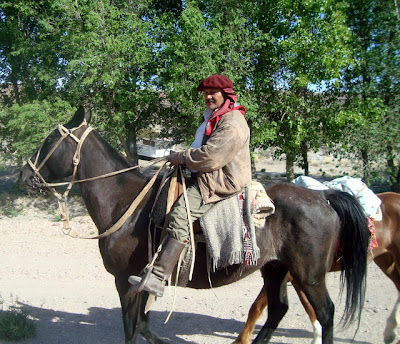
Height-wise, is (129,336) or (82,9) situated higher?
(82,9)

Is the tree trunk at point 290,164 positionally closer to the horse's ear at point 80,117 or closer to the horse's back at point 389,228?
the horse's back at point 389,228

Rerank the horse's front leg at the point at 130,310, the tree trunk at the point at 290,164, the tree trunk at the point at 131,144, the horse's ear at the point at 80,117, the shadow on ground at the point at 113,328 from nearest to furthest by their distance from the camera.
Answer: the horse's front leg at the point at 130,310 → the horse's ear at the point at 80,117 → the shadow on ground at the point at 113,328 → the tree trunk at the point at 131,144 → the tree trunk at the point at 290,164

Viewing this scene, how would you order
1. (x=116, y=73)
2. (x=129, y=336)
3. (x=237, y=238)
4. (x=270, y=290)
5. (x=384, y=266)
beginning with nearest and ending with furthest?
1. (x=237, y=238)
2. (x=129, y=336)
3. (x=270, y=290)
4. (x=384, y=266)
5. (x=116, y=73)

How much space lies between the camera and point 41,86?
12.8 meters

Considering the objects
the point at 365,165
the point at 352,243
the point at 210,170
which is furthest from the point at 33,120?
the point at 365,165

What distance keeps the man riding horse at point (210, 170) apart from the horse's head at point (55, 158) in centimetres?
105

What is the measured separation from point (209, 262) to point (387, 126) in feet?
35.5

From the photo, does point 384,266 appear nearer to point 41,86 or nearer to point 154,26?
point 154,26

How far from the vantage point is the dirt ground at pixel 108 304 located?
469cm

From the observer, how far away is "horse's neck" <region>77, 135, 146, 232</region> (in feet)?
12.2

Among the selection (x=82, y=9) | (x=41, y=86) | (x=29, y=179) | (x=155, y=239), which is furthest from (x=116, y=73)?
(x=155, y=239)

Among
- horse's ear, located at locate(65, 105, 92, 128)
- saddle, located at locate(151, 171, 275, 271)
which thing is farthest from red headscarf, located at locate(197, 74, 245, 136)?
horse's ear, located at locate(65, 105, 92, 128)

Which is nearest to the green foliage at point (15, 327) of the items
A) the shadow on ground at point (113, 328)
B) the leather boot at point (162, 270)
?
the shadow on ground at point (113, 328)

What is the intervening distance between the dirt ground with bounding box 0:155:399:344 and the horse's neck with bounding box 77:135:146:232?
175 cm
